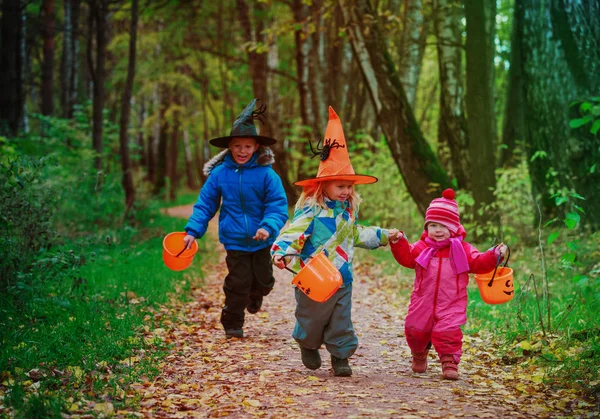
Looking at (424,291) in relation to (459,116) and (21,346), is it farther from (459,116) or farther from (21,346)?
(459,116)

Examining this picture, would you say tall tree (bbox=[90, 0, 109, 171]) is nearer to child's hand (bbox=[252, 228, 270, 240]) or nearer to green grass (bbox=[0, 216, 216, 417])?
green grass (bbox=[0, 216, 216, 417])

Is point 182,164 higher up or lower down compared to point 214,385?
higher up

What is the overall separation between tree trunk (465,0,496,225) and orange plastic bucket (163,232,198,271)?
6.40 metres

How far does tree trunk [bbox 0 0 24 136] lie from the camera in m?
15.9

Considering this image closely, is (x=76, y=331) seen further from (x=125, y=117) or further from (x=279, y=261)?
(x=125, y=117)

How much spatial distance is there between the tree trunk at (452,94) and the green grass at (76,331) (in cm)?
697

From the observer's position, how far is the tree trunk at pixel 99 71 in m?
15.7

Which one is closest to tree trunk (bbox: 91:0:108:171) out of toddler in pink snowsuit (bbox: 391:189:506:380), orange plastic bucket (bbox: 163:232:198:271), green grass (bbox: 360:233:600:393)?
green grass (bbox: 360:233:600:393)

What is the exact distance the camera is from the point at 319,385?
17.4 feet

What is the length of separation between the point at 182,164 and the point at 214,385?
61.9 metres

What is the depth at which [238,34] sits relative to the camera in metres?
32.0

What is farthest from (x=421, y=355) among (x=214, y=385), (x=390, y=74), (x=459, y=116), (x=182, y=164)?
(x=182, y=164)

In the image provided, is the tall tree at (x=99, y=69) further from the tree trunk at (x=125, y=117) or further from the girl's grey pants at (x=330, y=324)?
the girl's grey pants at (x=330, y=324)

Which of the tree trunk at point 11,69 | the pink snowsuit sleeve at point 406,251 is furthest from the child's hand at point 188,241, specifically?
the tree trunk at point 11,69
